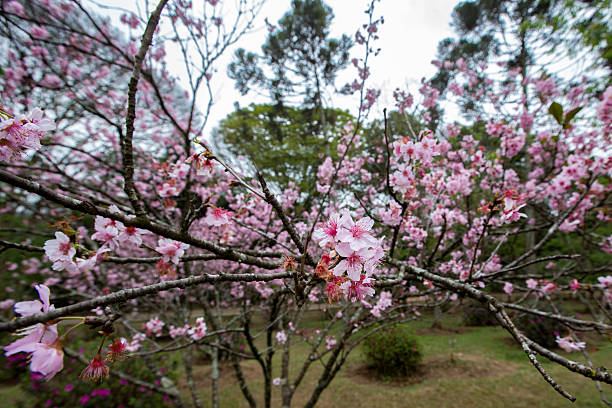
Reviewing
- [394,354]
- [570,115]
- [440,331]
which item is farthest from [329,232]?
[440,331]

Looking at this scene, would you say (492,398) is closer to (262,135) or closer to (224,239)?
(224,239)

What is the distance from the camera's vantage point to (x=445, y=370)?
6441 millimetres

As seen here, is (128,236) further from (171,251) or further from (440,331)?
(440,331)

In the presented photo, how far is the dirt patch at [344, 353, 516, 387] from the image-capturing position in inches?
241

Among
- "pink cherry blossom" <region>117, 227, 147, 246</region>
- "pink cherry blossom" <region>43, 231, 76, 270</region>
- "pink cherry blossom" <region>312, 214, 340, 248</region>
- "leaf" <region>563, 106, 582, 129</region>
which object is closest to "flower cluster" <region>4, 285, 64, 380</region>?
"pink cherry blossom" <region>43, 231, 76, 270</region>

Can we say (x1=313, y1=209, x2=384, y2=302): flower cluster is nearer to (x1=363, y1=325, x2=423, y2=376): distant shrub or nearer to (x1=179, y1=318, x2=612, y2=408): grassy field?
(x1=179, y1=318, x2=612, y2=408): grassy field

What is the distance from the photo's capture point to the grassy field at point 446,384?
4930 mm

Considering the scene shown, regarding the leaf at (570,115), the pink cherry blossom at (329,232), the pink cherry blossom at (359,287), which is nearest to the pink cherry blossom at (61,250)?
the pink cherry blossom at (329,232)

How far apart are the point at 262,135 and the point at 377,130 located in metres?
6.97

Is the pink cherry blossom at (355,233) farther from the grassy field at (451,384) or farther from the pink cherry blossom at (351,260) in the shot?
the grassy field at (451,384)

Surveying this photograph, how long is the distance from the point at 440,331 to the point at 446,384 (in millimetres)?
5659

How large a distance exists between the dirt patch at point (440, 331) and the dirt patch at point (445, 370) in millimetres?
3374

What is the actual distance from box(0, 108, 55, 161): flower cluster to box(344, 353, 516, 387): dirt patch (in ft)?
24.7

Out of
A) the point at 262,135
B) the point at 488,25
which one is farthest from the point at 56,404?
the point at 488,25
